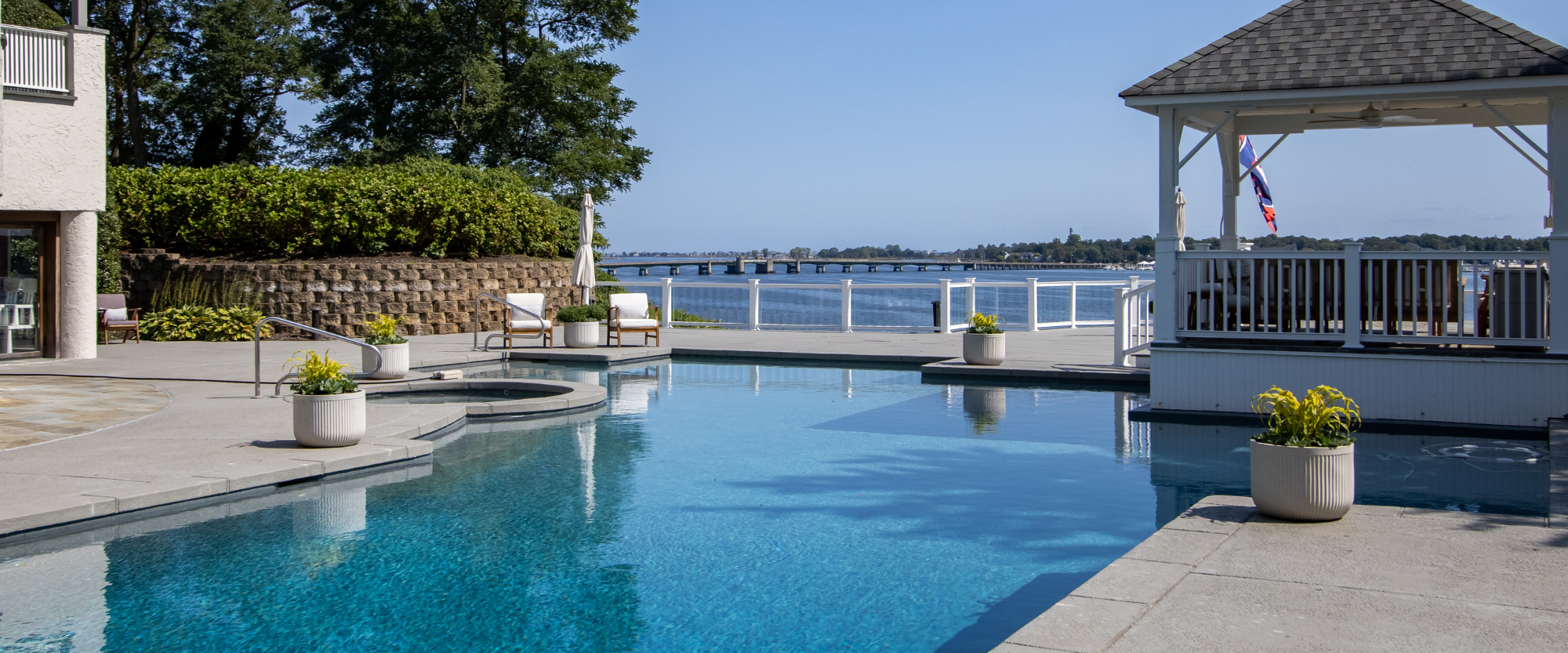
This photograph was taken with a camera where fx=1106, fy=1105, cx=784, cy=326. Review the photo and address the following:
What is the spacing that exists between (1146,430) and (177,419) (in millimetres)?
7911

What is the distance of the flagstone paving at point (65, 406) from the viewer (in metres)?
8.19

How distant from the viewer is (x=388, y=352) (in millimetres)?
11586

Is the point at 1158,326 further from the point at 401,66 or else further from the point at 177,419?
the point at 401,66

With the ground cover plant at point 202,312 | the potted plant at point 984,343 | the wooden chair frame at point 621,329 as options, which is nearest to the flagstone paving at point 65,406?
the ground cover plant at point 202,312

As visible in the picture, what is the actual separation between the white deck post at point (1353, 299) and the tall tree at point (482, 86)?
21585 millimetres

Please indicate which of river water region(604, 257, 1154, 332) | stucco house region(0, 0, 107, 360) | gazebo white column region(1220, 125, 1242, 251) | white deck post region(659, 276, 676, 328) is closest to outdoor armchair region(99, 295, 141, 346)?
stucco house region(0, 0, 107, 360)

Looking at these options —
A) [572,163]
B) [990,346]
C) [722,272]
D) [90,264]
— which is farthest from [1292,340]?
[722,272]

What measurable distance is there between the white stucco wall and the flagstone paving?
2689mm

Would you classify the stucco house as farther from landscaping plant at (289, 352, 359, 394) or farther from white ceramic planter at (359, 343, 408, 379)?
landscaping plant at (289, 352, 359, 394)

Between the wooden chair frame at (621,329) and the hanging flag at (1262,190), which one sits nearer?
the hanging flag at (1262,190)

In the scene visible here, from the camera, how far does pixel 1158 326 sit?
10062mm

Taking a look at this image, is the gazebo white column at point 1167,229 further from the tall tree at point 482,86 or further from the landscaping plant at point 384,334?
the tall tree at point 482,86

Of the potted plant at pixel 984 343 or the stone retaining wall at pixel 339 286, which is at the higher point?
the stone retaining wall at pixel 339 286

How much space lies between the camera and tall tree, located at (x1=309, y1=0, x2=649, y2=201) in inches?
1104
